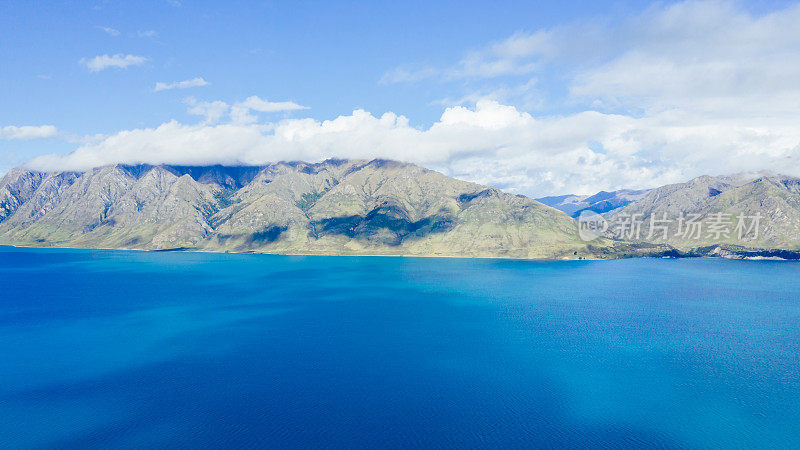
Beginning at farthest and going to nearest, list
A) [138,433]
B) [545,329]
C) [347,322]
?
[347,322] < [545,329] < [138,433]

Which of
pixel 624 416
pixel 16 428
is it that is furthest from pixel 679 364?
pixel 16 428

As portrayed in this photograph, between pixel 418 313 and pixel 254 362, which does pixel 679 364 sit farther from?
A: pixel 254 362

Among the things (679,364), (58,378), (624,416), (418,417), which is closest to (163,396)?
(58,378)

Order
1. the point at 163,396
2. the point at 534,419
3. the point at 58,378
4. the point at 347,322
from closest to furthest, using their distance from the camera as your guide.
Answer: the point at 534,419
the point at 163,396
the point at 58,378
the point at 347,322

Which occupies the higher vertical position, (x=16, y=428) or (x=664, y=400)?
(x=664, y=400)

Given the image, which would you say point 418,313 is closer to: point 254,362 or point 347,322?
point 347,322

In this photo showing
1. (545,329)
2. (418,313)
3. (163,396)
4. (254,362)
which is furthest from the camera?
(418,313)

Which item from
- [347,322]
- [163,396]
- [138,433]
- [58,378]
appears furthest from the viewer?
[347,322]

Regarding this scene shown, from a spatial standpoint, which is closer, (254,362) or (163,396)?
(163,396)

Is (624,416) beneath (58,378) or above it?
above
